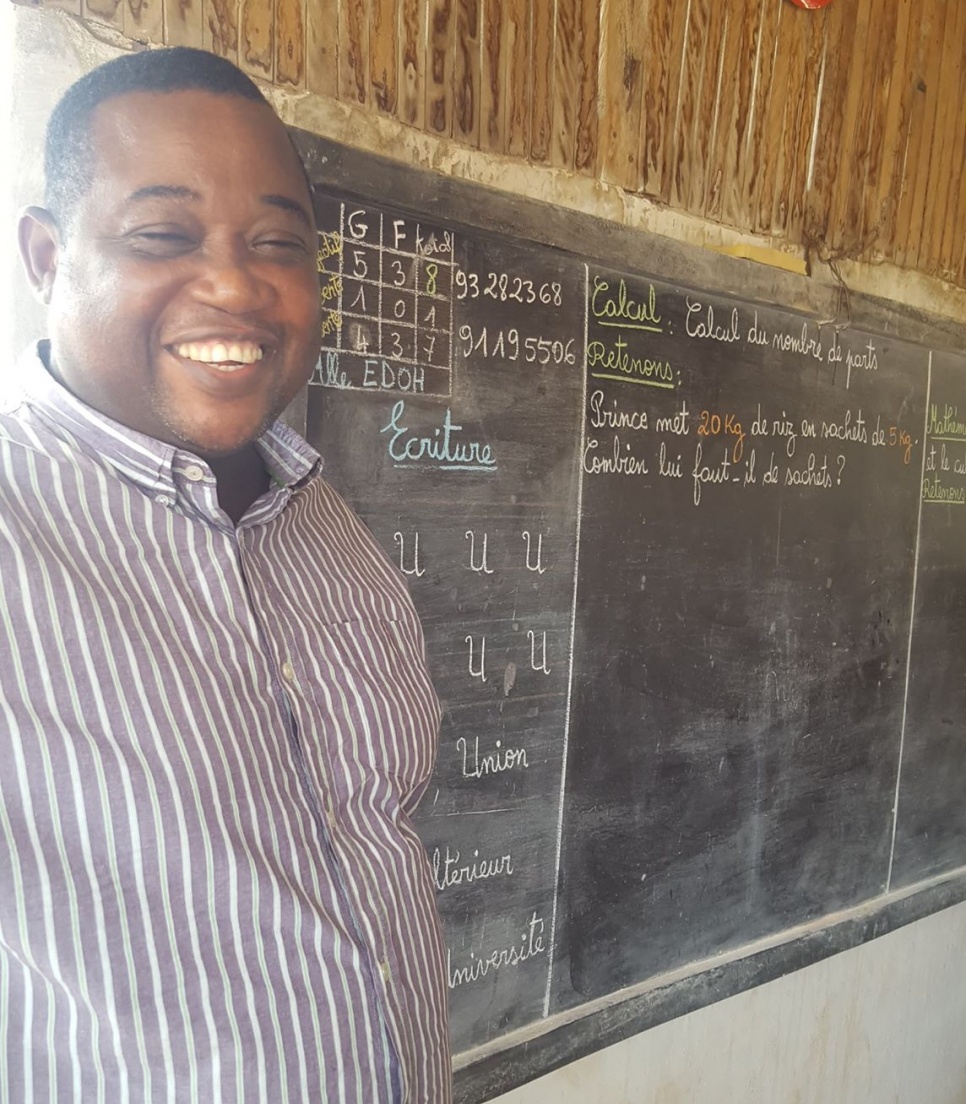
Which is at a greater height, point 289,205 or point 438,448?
point 289,205

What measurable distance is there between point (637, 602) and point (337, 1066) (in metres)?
1.21

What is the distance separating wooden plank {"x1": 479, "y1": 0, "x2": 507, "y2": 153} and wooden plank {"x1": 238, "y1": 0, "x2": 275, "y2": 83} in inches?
16.2

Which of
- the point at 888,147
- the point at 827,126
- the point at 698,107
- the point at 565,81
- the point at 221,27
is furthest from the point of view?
the point at 888,147

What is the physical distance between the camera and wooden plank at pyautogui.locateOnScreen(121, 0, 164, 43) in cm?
132

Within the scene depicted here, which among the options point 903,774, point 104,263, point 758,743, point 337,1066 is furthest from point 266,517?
point 903,774

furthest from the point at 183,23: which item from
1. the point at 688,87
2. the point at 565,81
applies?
the point at 688,87

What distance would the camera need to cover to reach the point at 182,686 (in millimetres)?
912

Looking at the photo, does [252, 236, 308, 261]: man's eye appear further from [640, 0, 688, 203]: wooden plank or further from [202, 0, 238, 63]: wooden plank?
[640, 0, 688, 203]: wooden plank

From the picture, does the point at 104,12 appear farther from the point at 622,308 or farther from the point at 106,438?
the point at 622,308

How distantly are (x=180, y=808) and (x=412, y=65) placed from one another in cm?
124

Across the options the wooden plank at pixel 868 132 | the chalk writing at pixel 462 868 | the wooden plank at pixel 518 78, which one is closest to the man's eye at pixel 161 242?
the wooden plank at pixel 518 78

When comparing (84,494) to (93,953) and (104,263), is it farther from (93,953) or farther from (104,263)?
(93,953)

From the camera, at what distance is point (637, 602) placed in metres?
2.01

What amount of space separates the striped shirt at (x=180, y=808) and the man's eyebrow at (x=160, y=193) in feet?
0.60
